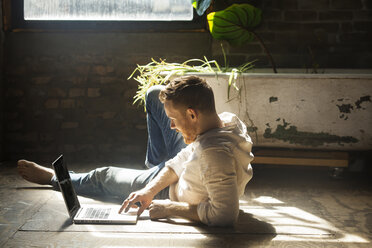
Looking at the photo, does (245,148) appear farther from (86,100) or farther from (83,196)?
(86,100)

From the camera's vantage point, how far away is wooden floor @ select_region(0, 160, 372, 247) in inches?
70.6

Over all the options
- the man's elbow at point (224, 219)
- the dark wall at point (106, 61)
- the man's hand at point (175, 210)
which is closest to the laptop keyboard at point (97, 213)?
the man's hand at point (175, 210)

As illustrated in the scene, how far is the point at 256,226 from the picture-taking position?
79.0 inches

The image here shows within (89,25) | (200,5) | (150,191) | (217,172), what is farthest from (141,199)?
(89,25)

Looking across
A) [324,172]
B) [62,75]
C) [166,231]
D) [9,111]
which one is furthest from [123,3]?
[166,231]

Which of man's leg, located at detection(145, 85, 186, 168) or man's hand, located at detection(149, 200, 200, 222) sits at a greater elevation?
man's leg, located at detection(145, 85, 186, 168)

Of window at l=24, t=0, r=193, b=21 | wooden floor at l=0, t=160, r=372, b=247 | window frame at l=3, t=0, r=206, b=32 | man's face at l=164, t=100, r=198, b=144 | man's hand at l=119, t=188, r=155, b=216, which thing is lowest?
wooden floor at l=0, t=160, r=372, b=247

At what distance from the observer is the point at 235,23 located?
3.43 metres

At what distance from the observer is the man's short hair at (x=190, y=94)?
1.75 m

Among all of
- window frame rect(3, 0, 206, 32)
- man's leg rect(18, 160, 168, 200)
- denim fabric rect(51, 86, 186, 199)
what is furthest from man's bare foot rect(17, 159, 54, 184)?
window frame rect(3, 0, 206, 32)

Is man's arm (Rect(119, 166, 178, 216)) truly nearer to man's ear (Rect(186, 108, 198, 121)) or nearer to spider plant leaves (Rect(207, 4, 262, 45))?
man's ear (Rect(186, 108, 198, 121))

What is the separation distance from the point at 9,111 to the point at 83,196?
1649mm

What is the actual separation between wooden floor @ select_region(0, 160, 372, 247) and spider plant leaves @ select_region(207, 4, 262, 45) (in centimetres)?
130

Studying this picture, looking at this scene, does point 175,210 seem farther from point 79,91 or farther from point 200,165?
point 79,91
